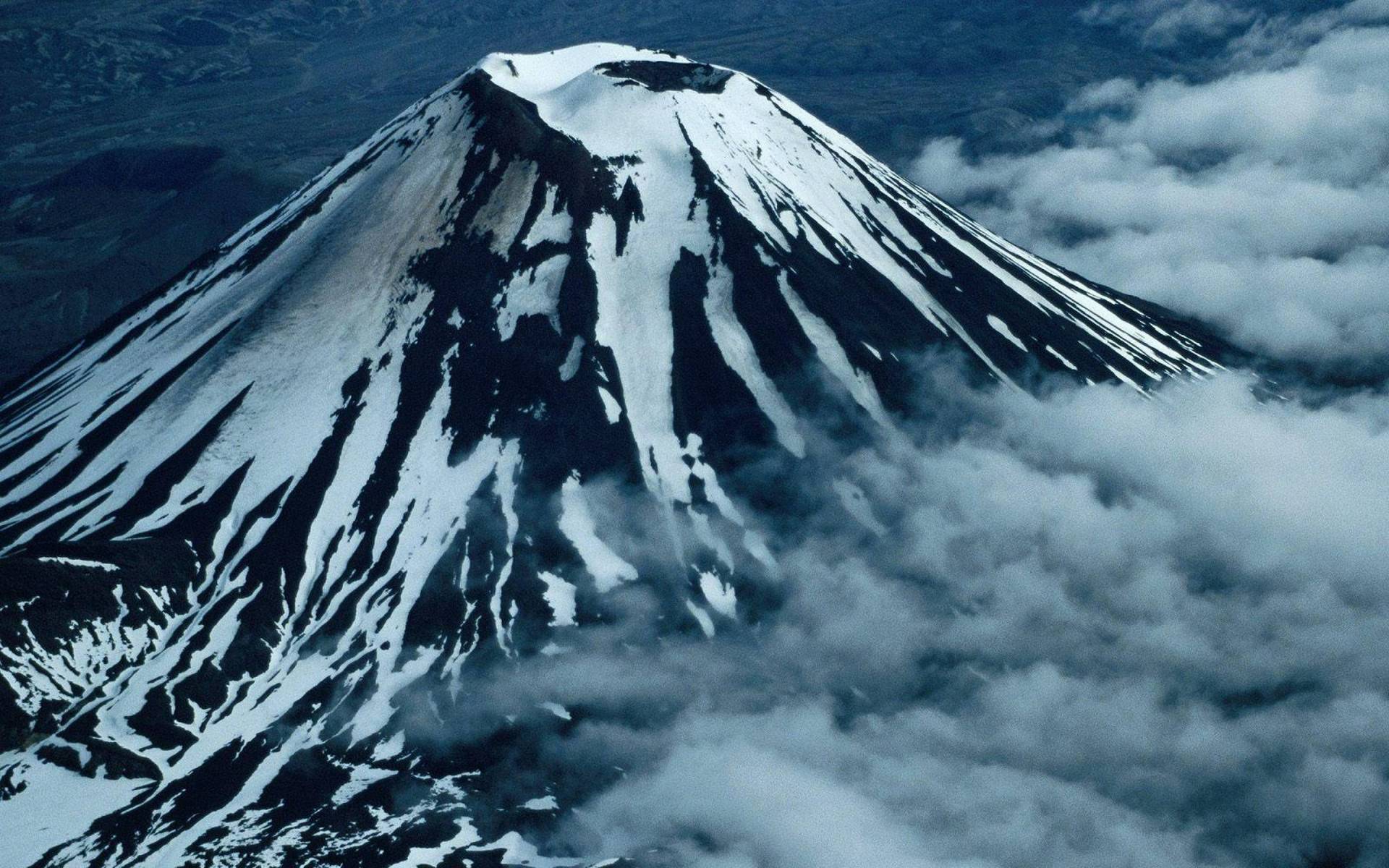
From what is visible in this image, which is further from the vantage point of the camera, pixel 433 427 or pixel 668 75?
pixel 668 75

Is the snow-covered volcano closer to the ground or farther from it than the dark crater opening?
closer to the ground

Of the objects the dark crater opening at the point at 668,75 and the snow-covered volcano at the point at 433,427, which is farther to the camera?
the dark crater opening at the point at 668,75

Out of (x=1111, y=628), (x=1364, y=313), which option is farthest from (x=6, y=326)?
(x=1364, y=313)

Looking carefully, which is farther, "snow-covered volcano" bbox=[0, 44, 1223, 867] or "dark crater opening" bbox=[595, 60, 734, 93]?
"dark crater opening" bbox=[595, 60, 734, 93]

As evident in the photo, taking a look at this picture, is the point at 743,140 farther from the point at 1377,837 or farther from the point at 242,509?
the point at 1377,837
